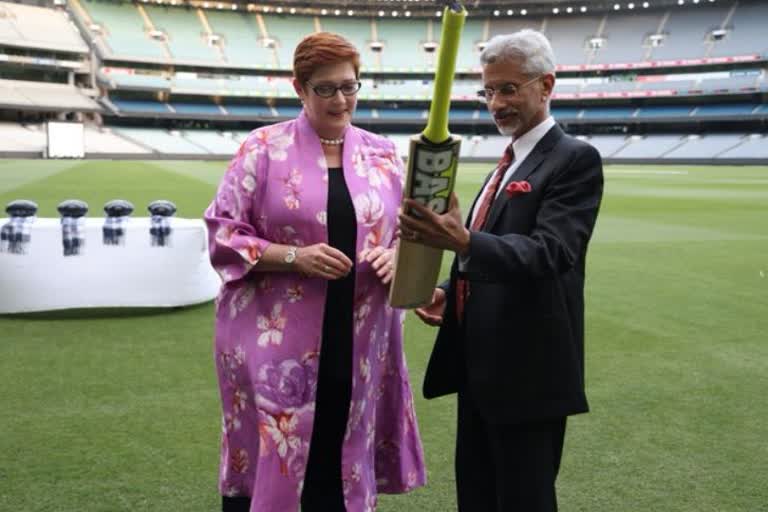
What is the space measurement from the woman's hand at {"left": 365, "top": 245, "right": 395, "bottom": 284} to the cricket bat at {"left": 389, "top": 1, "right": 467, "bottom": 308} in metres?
0.34

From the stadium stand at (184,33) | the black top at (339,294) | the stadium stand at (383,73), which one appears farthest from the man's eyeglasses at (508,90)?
the stadium stand at (184,33)

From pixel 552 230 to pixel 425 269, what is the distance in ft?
1.22

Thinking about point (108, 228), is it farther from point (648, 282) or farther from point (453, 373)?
point (648, 282)

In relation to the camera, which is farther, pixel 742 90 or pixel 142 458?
pixel 742 90

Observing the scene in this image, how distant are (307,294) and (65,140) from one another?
42.9 metres

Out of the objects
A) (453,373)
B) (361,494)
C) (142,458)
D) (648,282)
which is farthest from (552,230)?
(648,282)

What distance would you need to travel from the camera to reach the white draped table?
5953 millimetres

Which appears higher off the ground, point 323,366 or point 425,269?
point 425,269

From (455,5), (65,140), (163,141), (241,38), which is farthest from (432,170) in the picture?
(241,38)

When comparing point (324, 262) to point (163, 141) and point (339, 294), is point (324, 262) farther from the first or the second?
point (163, 141)

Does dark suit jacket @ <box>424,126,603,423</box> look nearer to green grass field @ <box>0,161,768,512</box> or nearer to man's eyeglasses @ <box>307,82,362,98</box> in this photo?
man's eyeglasses @ <box>307,82,362,98</box>

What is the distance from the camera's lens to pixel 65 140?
40562 millimetres

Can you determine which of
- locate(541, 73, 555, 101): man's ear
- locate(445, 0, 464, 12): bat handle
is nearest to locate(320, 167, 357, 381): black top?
locate(541, 73, 555, 101): man's ear

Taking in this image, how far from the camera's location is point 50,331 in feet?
18.9
